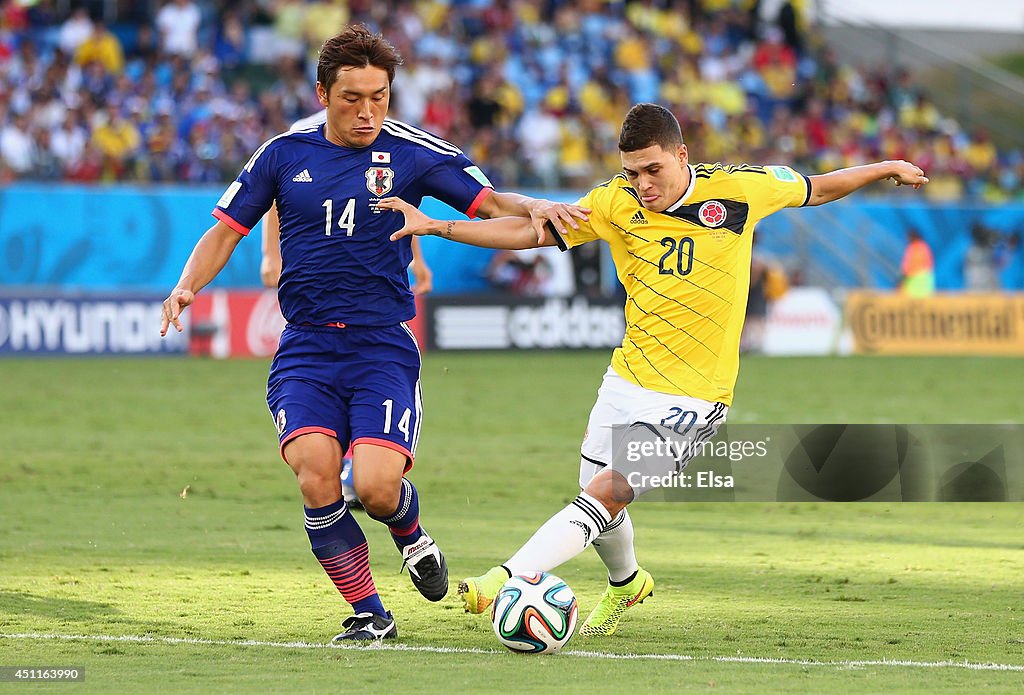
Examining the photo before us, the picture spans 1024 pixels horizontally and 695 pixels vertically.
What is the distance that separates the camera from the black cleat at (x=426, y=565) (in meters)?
6.86

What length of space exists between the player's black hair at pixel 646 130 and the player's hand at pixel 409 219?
0.89 meters

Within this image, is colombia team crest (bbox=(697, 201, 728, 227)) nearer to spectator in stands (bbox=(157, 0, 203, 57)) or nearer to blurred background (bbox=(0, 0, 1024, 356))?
blurred background (bbox=(0, 0, 1024, 356))

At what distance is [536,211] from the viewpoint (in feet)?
22.3

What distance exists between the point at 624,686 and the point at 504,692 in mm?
451

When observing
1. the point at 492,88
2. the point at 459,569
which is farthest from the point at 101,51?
the point at 459,569

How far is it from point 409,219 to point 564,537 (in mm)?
1481

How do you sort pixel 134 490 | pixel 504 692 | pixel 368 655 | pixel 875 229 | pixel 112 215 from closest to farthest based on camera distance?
pixel 504 692, pixel 368 655, pixel 134 490, pixel 112 215, pixel 875 229

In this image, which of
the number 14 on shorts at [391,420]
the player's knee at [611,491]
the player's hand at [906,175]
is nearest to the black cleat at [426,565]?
the number 14 on shorts at [391,420]

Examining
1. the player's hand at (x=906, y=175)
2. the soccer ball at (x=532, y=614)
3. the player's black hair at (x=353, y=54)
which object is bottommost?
the soccer ball at (x=532, y=614)

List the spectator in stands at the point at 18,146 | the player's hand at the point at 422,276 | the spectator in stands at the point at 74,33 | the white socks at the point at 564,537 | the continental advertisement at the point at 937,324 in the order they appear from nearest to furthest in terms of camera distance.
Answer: the white socks at the point at 564,537
the player's hand at the point at 422,276
the spectator in stands at the point at 18,146
the spectator in stands at the point at 74,33
the continental advertisement at the point at 937,324

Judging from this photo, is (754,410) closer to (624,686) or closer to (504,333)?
(504,333)

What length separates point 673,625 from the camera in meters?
7.09

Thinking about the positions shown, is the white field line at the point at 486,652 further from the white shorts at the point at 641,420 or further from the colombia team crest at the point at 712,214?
the colombia team crest at the point at 712,214

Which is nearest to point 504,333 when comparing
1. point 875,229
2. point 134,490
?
point 875,229
